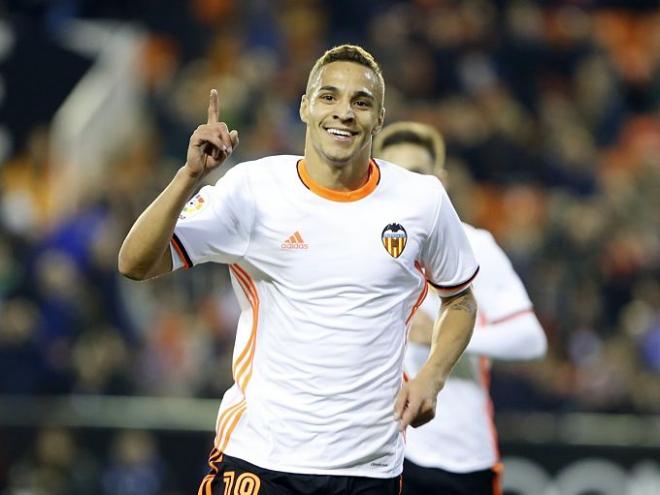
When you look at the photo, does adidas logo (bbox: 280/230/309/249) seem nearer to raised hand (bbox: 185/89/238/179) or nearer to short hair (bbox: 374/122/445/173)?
raised hand (bbox: 185/89/238/179)

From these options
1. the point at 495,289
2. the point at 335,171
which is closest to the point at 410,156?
the point at 495,289

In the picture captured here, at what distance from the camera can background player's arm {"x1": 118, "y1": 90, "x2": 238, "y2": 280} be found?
3947 mm

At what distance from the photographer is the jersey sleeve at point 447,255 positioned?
178 inches

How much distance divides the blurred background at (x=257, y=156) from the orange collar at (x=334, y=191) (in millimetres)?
5332

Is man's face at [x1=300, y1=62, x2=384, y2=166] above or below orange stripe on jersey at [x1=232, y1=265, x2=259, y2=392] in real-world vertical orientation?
above

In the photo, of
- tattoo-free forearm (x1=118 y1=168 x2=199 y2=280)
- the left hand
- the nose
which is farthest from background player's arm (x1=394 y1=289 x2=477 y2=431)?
tattoo-free forearm (x1=118 y1=168 x2=199 y2=280)

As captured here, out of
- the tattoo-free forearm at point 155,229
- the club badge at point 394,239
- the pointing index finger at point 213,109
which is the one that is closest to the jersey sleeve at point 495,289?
the club badge at point 394,239

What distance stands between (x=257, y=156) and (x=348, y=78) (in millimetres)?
8281

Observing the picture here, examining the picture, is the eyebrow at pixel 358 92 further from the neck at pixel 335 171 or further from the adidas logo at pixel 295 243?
the adidas logo at pixel 295 243

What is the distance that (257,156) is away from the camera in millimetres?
12641

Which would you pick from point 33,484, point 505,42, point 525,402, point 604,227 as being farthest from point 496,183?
point 33,484

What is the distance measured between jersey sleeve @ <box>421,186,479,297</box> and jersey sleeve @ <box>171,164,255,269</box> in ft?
1.95

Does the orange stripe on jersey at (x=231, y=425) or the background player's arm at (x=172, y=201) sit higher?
the background player's arm at (x=172, y=201)

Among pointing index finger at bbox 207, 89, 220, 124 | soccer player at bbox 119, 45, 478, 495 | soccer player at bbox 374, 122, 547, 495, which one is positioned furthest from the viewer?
soccer player at bbox 374, 122, 547, 495
